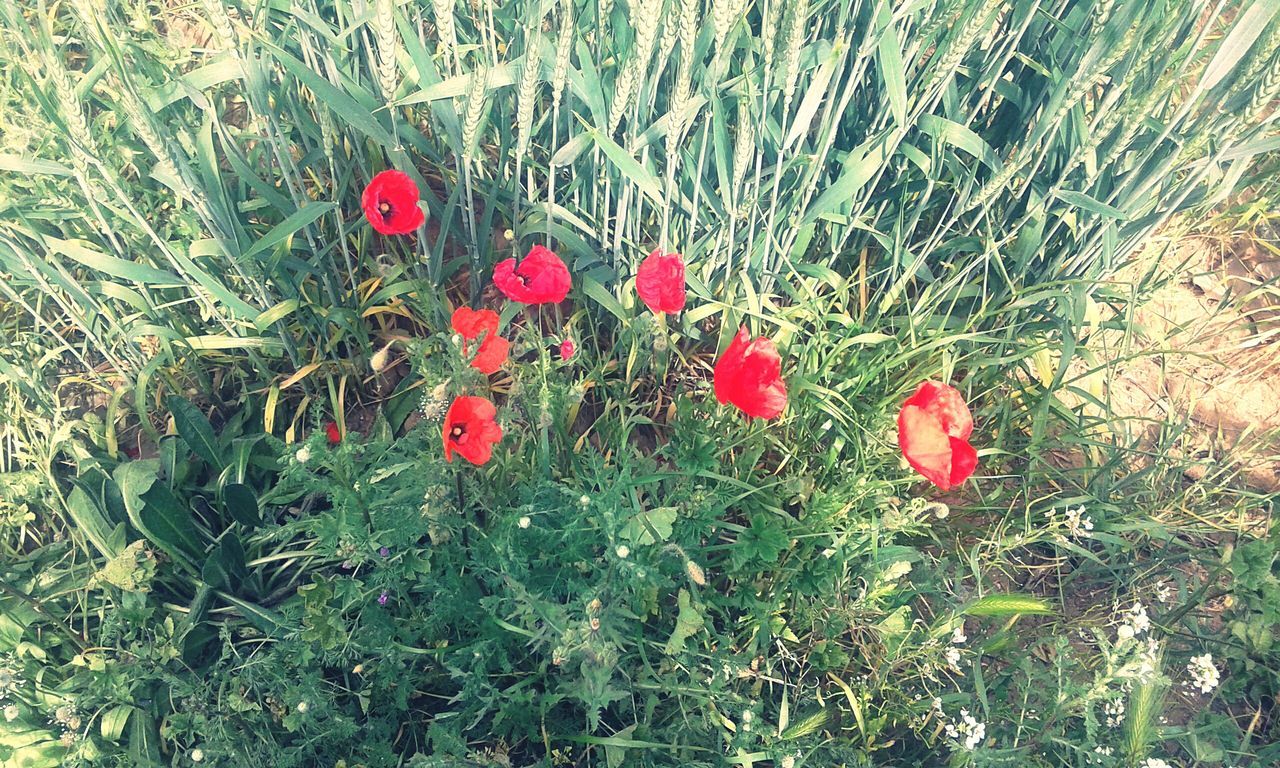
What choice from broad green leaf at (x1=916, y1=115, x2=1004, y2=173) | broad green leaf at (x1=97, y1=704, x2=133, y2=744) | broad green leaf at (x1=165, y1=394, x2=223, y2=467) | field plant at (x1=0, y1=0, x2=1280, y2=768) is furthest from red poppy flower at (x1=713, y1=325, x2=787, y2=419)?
broad green leaf at (x1=97, y1=704, x2=133, y2=744)

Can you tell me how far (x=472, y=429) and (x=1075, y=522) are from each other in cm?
123

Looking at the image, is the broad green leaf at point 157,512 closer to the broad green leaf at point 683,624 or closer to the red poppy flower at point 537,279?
the red poppy flower at point 537,279

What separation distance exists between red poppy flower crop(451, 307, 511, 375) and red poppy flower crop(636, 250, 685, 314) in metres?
0.30

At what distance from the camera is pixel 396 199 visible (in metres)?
1.55

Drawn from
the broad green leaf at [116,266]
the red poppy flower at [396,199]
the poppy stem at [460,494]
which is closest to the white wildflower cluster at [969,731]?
the poppy stem at [460,494]

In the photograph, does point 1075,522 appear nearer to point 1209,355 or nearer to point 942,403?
point 942,403

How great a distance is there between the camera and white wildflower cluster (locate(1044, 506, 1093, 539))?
1.65 m

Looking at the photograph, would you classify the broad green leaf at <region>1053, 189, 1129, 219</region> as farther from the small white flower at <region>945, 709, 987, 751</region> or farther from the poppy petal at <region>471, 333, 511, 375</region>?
the poppy petal at <region>471, 333, 511, 375</region>

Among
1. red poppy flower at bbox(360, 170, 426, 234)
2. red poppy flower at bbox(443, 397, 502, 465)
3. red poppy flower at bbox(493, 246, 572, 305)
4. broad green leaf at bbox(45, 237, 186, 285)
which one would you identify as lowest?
red poppy flower at bbox(443, 397, 502, 465)

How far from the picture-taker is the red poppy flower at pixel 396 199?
1.53 meters

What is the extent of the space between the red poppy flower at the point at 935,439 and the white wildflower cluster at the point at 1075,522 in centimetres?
38

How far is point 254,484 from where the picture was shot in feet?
6.04

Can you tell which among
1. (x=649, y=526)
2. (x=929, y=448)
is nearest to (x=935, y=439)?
(x=929, y=448)

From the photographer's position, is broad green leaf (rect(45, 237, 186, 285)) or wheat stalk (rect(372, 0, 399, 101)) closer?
wheat stalk (rect(372, 0, 399, 101))
